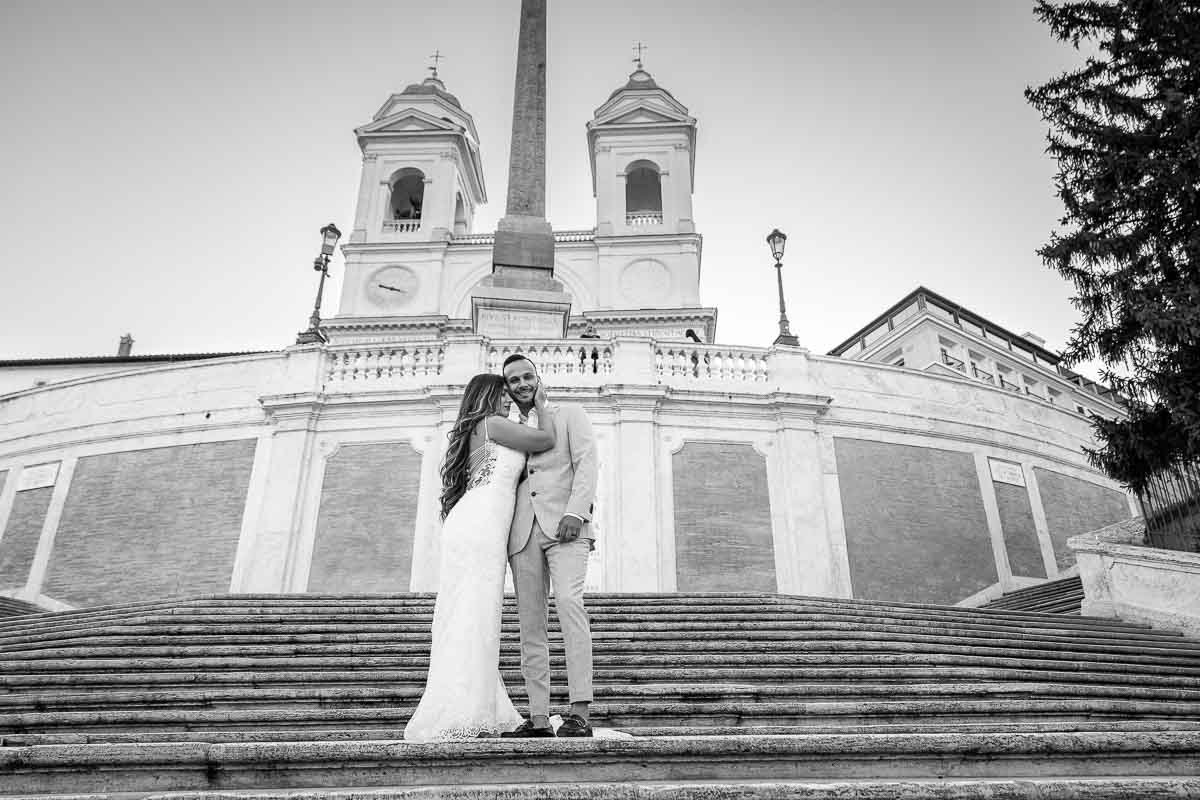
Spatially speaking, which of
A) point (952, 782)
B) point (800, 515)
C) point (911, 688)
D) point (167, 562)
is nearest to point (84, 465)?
point (167, 562)

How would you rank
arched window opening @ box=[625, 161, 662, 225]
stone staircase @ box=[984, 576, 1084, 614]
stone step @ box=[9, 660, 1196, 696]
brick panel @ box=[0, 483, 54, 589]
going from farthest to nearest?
arched window opening @ box=[625, 161, 662, 225] < brick panel @ box=[0, 483, 54, 589] < stone staircase @ box=[984, 576, 1084, 614] < stone step @ box=[9, 660, 1196, 696]

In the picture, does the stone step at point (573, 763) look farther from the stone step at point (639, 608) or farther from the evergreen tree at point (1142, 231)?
the evergreen tree at point (1142, 231)

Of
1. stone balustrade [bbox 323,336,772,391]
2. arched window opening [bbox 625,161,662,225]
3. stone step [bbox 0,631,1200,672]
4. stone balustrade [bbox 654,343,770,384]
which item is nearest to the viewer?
stone step [bbox 0,631,1200,672]

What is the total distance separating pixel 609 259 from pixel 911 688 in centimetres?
2695

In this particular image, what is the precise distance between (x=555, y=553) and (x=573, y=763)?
1103 mm

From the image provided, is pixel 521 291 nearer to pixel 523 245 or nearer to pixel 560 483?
pixel 523 245

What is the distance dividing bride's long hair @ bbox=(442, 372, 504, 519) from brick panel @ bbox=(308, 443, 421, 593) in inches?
347

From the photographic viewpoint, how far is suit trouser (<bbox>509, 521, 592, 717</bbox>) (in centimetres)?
384

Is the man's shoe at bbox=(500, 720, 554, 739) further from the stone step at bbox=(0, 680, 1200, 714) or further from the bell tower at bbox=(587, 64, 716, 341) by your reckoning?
the bell tower at bbox=(587, 64, 716, 341)

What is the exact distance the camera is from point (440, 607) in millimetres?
4004

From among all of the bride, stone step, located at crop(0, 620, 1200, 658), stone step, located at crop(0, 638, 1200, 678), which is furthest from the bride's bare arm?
stone step, located at crop(0, 620, 1200, 658)

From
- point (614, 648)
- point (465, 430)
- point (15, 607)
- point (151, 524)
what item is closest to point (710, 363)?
point (614, 648)

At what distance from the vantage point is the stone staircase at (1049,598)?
1097 centimetres

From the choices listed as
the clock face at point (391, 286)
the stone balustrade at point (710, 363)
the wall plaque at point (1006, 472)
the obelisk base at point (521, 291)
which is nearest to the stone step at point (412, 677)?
the stone balustrade at point (710, 363)
